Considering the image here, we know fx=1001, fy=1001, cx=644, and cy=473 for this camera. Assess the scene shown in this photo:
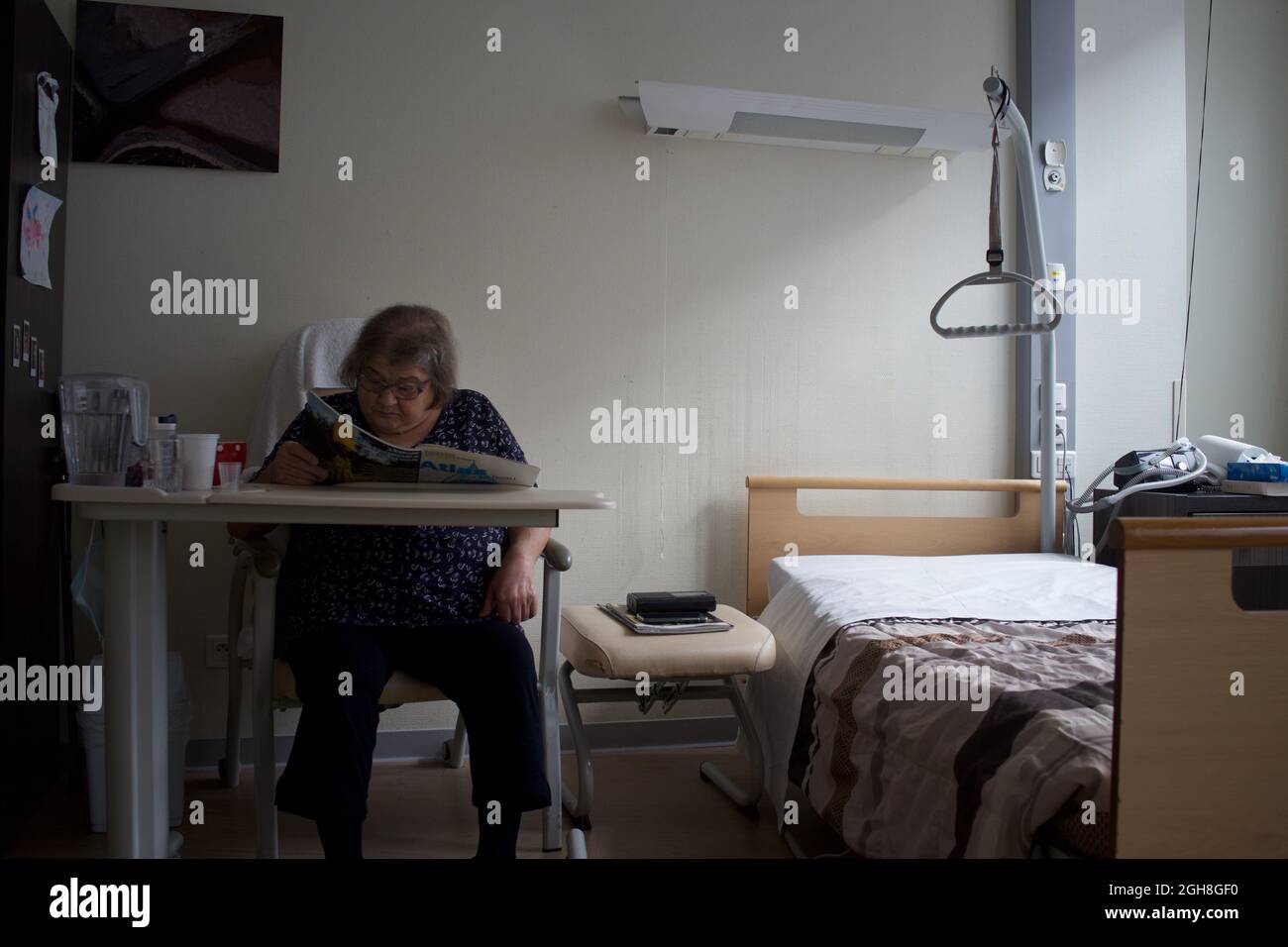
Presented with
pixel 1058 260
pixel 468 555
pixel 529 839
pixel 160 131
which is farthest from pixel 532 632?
pixel 1058 260

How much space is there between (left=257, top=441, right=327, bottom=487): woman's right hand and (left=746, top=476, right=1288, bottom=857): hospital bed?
3.25ft

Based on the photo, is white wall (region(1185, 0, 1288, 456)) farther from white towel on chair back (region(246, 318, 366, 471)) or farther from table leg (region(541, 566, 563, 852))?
white towel on chair back (region(246, 318, 366, 471))

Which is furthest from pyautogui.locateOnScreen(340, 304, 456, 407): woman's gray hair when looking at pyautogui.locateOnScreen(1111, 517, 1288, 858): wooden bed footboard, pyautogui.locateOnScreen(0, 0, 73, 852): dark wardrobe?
pyautogui.locateOnScreen(1111, 517, 1288, 858): wooden bed footboard

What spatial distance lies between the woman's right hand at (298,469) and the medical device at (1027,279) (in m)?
1.41

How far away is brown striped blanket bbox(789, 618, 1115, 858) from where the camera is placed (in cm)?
124

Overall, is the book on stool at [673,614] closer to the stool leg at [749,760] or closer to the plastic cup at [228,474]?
the stool leg at [749,760]

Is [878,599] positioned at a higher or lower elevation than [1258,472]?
lower

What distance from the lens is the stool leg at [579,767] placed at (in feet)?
7.11

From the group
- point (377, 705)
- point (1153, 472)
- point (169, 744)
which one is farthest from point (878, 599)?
point (169, 744)

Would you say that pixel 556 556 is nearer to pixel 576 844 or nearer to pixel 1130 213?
pixel 576 844

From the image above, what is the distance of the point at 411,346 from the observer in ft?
6.23

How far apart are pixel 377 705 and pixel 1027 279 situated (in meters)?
1.62

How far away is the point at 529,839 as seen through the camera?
6.93 feet
